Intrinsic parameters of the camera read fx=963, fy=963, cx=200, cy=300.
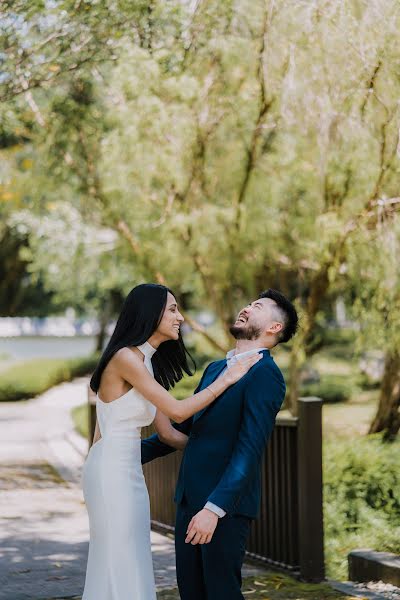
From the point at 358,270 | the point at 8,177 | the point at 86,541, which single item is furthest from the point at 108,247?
the point at 86,541

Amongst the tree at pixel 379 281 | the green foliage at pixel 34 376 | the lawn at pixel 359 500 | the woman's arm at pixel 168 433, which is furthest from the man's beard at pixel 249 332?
the green foliage at pixel 34 376

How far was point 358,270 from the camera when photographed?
11.1m

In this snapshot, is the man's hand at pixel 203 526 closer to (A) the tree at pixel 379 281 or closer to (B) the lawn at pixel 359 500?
(B) the lawn at pixel 359 500

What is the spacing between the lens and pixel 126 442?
4.10 meters

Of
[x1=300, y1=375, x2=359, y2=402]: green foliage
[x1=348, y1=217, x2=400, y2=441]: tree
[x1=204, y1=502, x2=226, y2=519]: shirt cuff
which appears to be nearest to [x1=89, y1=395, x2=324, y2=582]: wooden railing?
[x1=204, y1=502, x2=226, y2=519]: shirt cuff

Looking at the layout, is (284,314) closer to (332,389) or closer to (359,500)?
(359,500)

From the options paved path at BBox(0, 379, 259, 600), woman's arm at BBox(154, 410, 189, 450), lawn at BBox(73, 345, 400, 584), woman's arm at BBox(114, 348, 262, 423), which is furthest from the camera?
lawn at BBox(73, 345, 400, 584)

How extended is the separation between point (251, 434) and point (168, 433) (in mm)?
612

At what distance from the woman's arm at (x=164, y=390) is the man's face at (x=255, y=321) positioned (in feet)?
0.46

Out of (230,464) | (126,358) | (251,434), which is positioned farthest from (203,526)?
(126,358)

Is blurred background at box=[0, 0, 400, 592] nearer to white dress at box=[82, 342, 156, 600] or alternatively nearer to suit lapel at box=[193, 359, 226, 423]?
white dress at box=[82, 342, 156, 600]

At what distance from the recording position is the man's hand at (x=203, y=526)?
3684 mm

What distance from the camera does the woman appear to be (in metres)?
4.01

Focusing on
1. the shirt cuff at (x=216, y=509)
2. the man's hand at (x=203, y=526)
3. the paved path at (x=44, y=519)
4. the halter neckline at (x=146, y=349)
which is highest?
the halter neckline at (x=146, y=349)
